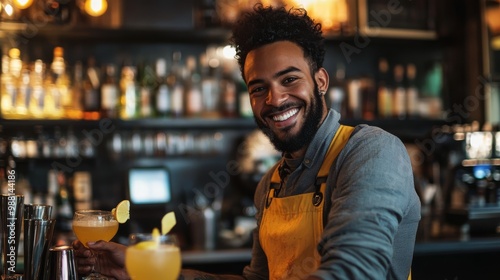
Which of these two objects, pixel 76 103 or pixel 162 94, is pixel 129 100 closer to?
pixel 162 94

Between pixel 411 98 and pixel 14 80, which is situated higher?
pixel 14 80

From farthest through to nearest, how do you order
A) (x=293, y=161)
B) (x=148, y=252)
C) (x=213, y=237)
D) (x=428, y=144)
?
(x=428, y=144) < (x=213, y=237) < (x=293, y=161) < (x=148, y=252)

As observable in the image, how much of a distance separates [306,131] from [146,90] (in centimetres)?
244

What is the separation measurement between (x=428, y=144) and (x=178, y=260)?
3.63 m

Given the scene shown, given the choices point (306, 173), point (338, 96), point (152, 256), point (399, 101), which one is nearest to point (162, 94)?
point (338, 96)

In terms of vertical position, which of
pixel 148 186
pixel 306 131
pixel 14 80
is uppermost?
pixel 14 80

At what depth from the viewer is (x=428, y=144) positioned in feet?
15.5

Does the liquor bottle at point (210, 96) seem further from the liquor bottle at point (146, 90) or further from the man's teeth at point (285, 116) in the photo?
the man's teeth at point (285, 116)

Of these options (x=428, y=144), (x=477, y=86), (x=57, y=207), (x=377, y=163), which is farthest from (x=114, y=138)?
(x=377, y=163)

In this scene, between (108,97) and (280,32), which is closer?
(280,32)

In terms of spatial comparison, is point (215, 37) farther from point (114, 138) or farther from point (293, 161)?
point (293, 161)

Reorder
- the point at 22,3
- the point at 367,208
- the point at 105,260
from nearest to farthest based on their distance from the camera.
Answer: the point at 367,208 → the point at 105,260 → the point at 22,3

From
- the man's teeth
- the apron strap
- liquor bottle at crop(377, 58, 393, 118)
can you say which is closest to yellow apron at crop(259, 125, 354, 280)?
the apron strap

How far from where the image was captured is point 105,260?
70.6 inches
